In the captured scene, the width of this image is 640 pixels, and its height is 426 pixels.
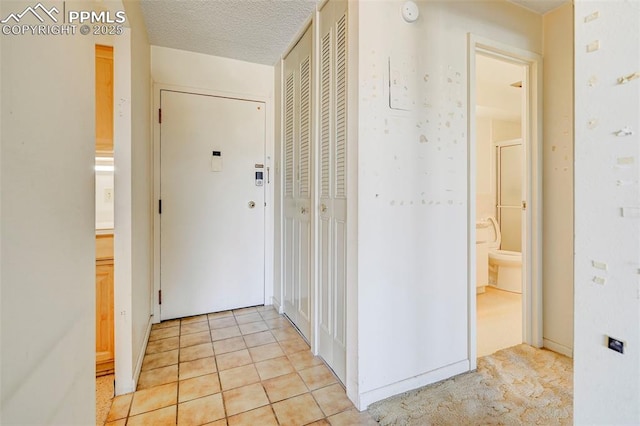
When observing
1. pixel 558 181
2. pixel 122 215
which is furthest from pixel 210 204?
pixel 558 181

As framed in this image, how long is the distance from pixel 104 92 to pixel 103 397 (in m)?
1.80

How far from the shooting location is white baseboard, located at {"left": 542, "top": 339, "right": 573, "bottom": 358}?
2000mm

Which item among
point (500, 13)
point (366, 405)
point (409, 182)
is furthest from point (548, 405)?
point (500, 13)

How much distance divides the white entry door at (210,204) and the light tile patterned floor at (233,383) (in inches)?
15.5

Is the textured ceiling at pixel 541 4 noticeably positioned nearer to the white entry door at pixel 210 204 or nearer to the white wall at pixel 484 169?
the white wall at pixel 484 169

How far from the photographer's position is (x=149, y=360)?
197 centimetres

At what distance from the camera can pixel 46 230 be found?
2.53 ft

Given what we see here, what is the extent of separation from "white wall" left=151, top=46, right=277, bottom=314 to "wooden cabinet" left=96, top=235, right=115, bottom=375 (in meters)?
0.79

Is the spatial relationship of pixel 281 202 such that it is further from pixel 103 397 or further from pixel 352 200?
pixel 103 397

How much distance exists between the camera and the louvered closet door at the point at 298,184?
219 centimetres

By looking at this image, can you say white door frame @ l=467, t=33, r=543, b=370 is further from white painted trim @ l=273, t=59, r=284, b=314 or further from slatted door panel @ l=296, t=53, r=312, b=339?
white painted trim @ l=273, t=59, r=284, b=314
